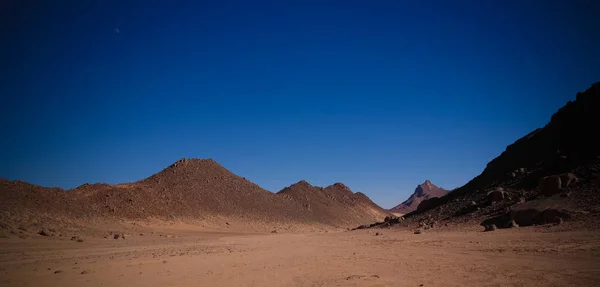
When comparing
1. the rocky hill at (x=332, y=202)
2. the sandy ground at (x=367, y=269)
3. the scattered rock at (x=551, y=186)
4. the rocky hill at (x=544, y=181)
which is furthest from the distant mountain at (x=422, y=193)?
the sandy ground at (x=367, y=269)

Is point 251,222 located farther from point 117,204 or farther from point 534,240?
point 534,240

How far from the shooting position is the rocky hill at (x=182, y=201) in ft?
112

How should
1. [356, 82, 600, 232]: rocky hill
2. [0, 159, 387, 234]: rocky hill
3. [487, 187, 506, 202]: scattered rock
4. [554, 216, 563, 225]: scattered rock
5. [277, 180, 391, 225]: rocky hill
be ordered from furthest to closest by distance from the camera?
1. [277, 180, 391, 225]: rocky hill
2. [0, 159, 387, 234]: rocky hill
3. [487, 187, 506, 202]: scattered rock
4. [356, 82, 600, 232]: rocky hill
5. [554, 216, 563, 225]: scattered rock

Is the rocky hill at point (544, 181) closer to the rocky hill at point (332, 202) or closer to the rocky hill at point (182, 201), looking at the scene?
the rocky hill at point (182, 201)

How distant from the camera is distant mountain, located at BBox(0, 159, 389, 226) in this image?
34.8 m

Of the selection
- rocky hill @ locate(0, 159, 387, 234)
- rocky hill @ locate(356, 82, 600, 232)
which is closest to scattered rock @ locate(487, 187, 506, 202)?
rocky hill @ locate(356, 82, 600, 232)

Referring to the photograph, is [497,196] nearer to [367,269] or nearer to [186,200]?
[367,269]

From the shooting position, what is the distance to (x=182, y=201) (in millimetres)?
52188

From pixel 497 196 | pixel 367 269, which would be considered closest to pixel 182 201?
pixel 497 196

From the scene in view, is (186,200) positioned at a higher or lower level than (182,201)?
higher

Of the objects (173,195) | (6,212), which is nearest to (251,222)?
(173,195)

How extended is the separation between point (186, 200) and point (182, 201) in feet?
3.41

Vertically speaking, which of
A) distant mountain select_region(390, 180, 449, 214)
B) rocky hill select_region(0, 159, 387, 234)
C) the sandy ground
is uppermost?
distant mountain select_region(390, 180, 449, 214)

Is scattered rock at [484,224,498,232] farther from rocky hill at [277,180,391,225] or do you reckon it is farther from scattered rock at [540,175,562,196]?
rocky hill at [277,180,391,225]
